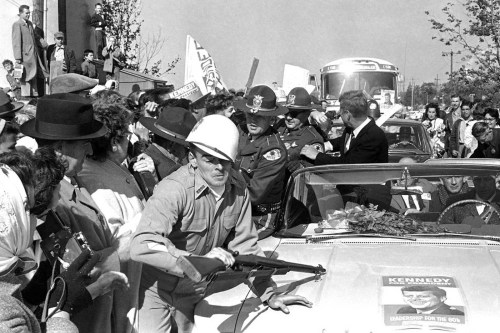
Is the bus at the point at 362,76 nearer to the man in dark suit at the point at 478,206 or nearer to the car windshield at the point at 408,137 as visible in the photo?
the car windshield at the point at 408,137

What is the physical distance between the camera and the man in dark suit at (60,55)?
49.2 ft

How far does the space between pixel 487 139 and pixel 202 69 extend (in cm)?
400

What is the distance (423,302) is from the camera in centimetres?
373

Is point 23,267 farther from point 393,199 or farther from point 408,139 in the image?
point 408,139

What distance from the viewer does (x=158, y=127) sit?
5.23 meters

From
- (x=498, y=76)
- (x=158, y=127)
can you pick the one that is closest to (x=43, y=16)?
(x=498, y=76)

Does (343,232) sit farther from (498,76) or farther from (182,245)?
(498,76)

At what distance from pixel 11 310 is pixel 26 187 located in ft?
1.61

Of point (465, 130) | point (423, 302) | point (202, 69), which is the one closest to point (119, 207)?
point (423, 302)

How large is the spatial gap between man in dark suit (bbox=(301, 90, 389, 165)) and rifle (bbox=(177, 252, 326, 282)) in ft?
9.01

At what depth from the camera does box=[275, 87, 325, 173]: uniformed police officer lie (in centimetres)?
735

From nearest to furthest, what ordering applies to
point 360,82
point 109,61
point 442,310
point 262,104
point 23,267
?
point 23,267 → point 442,310 → point 262,104 → point 109,61 → point 360,82

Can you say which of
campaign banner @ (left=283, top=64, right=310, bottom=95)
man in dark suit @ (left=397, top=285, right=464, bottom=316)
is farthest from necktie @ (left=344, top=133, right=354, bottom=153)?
campaign banner @ (left=283, top=64, right=310, bottom=95)

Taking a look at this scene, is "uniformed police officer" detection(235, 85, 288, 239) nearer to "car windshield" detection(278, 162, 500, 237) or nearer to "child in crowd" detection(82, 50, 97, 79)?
"car windshield" detection(278, 162, 500, 237)
